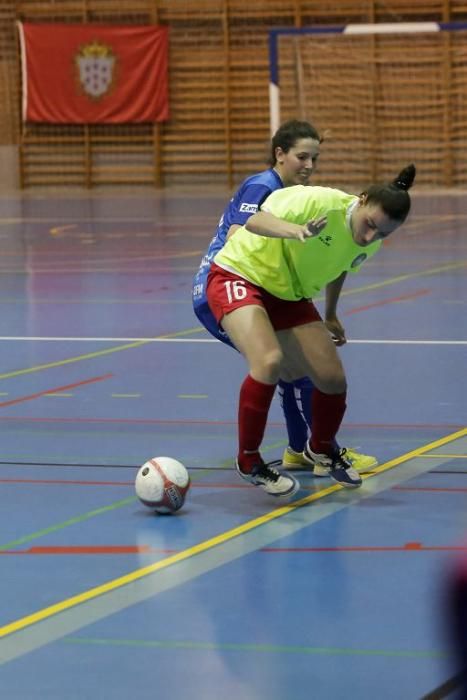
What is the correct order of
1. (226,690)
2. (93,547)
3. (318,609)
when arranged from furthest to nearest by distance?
(93,547) < (318,609) < (226,690)

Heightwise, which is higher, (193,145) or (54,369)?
(193,145)

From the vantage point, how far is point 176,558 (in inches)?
198

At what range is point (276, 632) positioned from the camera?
13.6 ft

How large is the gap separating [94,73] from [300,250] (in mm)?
24257

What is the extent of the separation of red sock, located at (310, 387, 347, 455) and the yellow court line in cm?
20

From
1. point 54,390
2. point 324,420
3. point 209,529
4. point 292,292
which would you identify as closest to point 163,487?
point 209,529

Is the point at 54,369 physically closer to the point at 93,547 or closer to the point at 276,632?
the point at 93,547

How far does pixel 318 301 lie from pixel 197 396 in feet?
14.7

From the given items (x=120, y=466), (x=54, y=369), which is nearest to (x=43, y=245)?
(x=54, y=369)

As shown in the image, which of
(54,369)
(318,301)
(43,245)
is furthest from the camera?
(43,245)

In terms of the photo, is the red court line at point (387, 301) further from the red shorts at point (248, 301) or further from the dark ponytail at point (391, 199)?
the dark ponytail at point (391, 199)

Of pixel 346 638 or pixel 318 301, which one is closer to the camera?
pixel 346 638

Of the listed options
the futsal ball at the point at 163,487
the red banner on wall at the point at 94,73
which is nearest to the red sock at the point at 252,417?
the futsal ball at the point at 163,487

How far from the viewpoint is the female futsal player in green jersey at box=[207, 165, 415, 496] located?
564 cm
